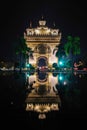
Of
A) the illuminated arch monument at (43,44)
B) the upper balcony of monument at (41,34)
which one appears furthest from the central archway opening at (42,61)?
the upper balcony of monument at (41,34)

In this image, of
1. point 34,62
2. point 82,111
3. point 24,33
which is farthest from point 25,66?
point 82,111

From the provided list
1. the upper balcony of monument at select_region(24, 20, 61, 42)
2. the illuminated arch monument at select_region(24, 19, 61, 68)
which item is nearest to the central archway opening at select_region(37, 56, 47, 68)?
the illuminated arch monument at select_region(24, 19, 61, 68)

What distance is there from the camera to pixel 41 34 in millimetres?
111000

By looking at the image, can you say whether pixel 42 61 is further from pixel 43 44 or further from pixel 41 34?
pixel 41 34

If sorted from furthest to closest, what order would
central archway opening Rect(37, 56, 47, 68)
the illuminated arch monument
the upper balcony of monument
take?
central archway opening Rect(37, 56, 47, 68), the upper balcony of monument, the illuminated arch monument

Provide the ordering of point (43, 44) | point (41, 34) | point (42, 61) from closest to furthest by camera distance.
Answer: point (43, 44) < point (41, 34) < point (42, 61)

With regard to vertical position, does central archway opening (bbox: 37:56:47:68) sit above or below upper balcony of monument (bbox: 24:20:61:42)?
below

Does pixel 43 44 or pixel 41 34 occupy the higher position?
pixel 41 34

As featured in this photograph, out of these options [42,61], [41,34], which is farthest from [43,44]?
[42,61]

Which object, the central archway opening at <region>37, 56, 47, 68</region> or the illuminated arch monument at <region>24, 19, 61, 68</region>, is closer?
the illuminated arch monument at <region>24, 19, 61, 68</region>

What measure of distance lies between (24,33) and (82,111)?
100 meters

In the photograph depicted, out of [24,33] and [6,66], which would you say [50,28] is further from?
[6,66]

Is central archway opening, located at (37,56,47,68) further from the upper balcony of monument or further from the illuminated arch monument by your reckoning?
the upper balcony of monument

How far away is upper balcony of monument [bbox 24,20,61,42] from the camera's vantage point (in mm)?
110625
